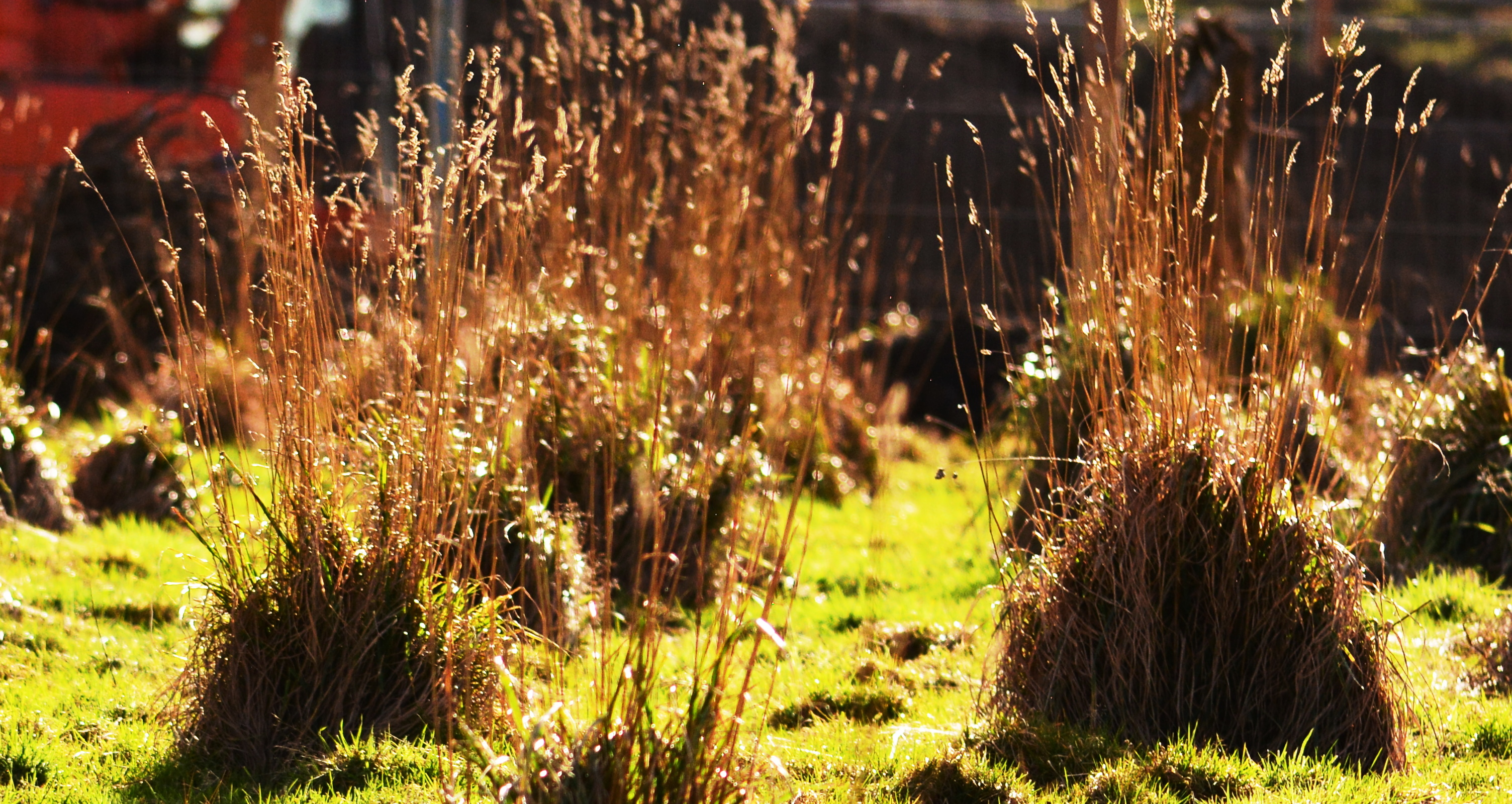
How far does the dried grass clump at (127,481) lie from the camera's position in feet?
13.8

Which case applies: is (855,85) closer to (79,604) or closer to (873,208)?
(873,208)

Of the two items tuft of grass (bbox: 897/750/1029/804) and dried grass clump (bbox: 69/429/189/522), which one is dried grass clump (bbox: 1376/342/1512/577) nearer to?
tuft of grass (bbox: 897/750/1029/804)

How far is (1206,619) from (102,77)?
6.43 m

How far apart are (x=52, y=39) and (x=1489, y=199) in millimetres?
9173

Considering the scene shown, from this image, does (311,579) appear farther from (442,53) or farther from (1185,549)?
(442,53)

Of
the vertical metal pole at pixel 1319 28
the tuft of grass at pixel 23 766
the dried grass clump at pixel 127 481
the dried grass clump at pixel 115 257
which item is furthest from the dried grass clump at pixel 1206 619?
the vertical metal pole at pixel 1319 28

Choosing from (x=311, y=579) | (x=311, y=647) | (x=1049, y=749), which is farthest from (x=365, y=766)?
(x=1049, y=749)

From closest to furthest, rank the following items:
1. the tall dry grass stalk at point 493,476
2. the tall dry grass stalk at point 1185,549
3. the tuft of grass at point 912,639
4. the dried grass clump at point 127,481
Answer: the tall dry grass stalk at point 493,476 → the tall dry grass stalk at point 1185,549 → the tuft of grass at point 912,639 → the dried grass clump at point 127,481

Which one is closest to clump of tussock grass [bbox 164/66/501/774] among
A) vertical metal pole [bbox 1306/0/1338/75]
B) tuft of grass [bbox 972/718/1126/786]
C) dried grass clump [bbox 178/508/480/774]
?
dried grass clump [bbox 178/508/480/774]

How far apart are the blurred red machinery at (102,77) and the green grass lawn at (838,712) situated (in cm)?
203

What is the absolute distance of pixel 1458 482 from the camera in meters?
3.87

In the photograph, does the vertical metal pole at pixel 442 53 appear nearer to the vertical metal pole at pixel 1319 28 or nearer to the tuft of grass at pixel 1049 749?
the tuft of grass at pixel 1049 749

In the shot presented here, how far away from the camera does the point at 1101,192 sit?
8.44ft

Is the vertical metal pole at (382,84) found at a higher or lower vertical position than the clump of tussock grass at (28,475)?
higher
